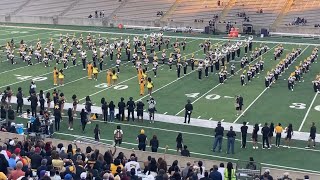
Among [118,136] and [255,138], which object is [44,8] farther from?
[255,138]

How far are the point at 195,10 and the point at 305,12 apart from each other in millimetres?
9708

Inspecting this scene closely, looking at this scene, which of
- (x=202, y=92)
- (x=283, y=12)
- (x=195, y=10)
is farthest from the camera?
(x=195, y=10)

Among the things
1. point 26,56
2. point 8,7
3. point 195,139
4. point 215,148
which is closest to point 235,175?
point 215,148

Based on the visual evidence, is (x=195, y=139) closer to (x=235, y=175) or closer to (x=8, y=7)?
(x=235, y=175)

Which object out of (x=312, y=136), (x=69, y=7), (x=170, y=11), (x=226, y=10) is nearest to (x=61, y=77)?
(x=312, y=136)

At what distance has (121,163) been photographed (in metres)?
12.6

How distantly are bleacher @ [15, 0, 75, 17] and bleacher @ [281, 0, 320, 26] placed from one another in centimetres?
2142

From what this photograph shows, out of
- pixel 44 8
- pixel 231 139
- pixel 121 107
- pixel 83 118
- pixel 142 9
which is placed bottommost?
pixel 231 139

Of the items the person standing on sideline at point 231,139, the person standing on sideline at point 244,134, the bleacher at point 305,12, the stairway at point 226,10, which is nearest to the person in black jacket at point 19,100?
the person standing on sideline at point 231,139

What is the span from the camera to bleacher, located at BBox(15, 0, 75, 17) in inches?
2165

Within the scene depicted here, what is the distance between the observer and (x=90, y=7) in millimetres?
55562

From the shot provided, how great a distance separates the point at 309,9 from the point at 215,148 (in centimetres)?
3412

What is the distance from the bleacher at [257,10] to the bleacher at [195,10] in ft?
4.72

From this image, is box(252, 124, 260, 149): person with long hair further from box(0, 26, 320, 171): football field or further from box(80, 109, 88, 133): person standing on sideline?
box(80, 109, 88, 133): person standing on sideline
